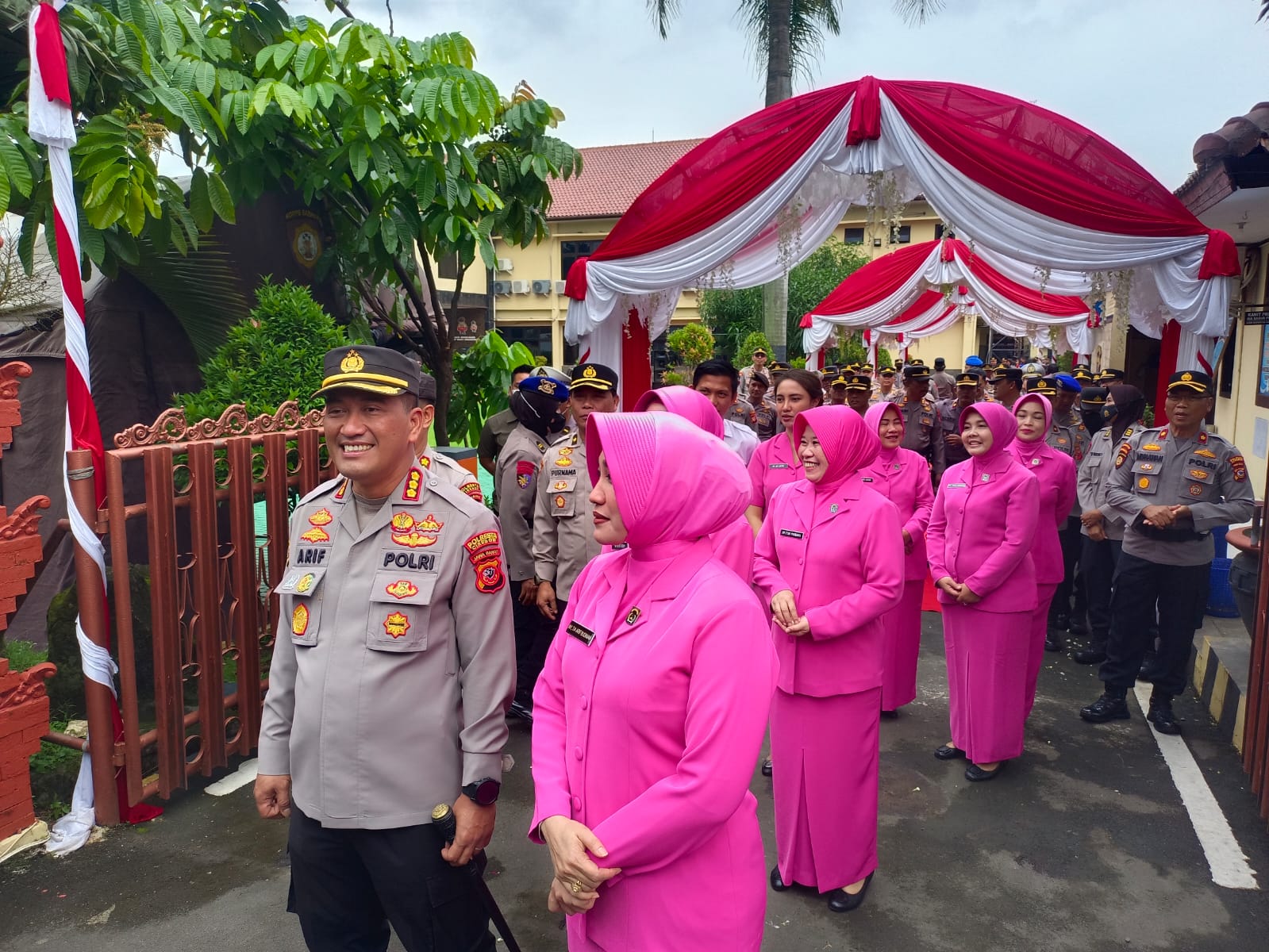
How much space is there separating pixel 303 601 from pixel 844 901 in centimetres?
223

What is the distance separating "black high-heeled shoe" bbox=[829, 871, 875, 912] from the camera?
3145 millimetres

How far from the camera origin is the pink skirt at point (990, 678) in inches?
164

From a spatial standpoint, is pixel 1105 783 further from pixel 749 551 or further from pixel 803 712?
pixel 749 551

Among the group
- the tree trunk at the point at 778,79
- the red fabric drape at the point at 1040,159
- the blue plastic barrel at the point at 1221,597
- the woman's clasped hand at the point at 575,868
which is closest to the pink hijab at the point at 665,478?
the woman's clasped hand at the point at 575,868

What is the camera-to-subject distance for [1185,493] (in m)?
4.80

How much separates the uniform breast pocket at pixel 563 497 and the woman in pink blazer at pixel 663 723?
2494 mm

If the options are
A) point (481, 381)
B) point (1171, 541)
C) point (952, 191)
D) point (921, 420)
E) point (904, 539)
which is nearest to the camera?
point (904, 539)

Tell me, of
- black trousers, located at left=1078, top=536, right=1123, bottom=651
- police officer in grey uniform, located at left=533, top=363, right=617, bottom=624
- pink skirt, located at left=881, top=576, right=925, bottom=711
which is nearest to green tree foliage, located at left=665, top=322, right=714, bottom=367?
black trousers, located at left=1078, top=536, right=1123, bottom=651

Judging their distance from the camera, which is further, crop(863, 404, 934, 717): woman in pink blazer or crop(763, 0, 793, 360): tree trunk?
crop(763, 0, 793, 360): tree trunk

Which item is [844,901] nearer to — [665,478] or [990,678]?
[990,678]

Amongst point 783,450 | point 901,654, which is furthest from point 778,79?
point 901,654

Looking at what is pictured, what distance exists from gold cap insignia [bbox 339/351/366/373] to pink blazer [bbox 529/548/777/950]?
0.90 meters

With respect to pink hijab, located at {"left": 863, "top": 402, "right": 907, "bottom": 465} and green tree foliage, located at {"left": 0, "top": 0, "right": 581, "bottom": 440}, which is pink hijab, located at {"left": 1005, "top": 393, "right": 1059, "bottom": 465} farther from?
green tree foliage, located at {"left": 0, "top": 0, "right": 581, "bottom": 440}

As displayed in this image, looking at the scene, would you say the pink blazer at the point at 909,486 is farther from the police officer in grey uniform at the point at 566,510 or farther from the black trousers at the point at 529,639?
the black trousers at the point at 529,639
